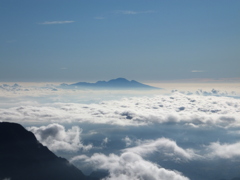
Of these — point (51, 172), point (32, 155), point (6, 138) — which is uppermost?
point (6, 138)

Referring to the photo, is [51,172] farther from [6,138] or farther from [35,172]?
[6,138]

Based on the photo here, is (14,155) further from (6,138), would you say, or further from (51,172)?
(51,172)

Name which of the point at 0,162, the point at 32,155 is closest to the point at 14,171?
the point at 0,162

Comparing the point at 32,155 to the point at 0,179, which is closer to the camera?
the point at 0,179

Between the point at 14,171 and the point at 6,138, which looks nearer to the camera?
the point at 14,171

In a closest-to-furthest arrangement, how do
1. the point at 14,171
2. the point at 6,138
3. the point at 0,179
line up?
the point at 0,179 → the point at 14,171 → the point at 6,138

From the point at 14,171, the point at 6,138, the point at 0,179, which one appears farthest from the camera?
the point at 6,138

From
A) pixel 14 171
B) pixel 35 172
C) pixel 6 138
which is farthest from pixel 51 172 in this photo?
pixel 6 138

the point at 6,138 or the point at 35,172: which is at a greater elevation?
the point at 6,138
